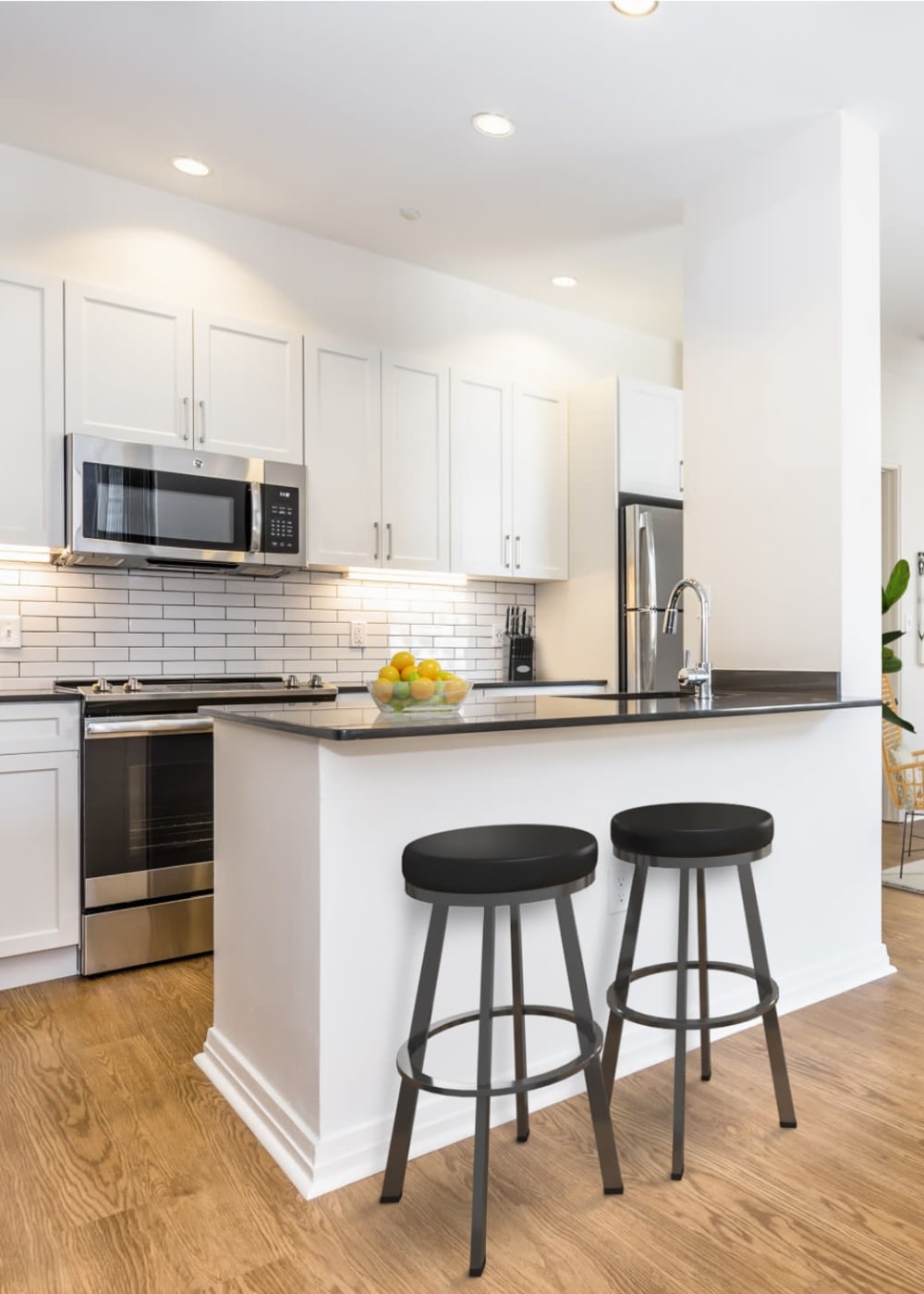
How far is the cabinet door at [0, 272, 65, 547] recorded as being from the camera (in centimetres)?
294

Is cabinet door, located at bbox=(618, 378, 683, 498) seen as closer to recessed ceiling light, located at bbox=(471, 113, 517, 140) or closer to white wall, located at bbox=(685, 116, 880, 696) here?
white wall, located at bbox=(685, 116, 880, 696)

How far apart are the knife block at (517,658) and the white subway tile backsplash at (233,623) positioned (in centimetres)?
4

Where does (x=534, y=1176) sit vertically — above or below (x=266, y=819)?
below

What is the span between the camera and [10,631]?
3156 millimetres

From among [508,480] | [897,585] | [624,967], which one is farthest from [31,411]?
[897,585]

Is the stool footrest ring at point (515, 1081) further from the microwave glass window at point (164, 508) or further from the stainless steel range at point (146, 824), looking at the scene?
the microwave glass window at point (164, 508)

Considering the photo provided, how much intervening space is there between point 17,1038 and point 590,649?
9.47 feet

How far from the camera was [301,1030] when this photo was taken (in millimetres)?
1753

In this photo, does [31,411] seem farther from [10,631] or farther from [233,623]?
[233,623]

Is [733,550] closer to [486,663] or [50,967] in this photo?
[486,663]

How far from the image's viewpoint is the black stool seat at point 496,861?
148 centimetres

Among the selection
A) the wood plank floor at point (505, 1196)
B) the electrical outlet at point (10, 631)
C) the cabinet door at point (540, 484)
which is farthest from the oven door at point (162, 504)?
the wood plank floor at point (505, 1196)

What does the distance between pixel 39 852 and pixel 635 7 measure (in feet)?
9.73

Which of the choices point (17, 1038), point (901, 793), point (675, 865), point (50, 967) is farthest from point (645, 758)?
point (901, 793)
